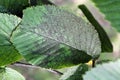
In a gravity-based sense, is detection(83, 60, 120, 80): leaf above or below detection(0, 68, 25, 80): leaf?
above

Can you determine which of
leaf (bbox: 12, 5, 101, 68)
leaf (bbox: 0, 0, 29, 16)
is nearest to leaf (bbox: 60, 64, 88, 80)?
leaf (bbox: 12, 5, 101, 68)

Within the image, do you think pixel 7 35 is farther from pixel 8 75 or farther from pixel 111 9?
pixel 111 9

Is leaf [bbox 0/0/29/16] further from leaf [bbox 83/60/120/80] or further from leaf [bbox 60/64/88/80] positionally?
leaf [bbox 83/60/120/80]

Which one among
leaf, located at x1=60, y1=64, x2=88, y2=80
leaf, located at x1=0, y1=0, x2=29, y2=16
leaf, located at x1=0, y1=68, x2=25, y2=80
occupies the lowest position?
leaf, located at x1=0, y1=68, x2=25, y2=80

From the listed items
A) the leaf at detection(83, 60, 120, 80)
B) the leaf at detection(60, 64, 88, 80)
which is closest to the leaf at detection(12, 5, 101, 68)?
the leaf at detection(60, 64, 88, 80)

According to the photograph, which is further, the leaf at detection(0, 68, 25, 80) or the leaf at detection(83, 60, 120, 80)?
the leaf at detection(0, 68, 25, 80)

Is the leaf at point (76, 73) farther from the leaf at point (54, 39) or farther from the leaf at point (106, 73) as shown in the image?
the leaf at point (106, 73)

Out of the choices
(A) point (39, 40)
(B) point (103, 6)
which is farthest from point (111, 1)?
(A) point (39, 40)
